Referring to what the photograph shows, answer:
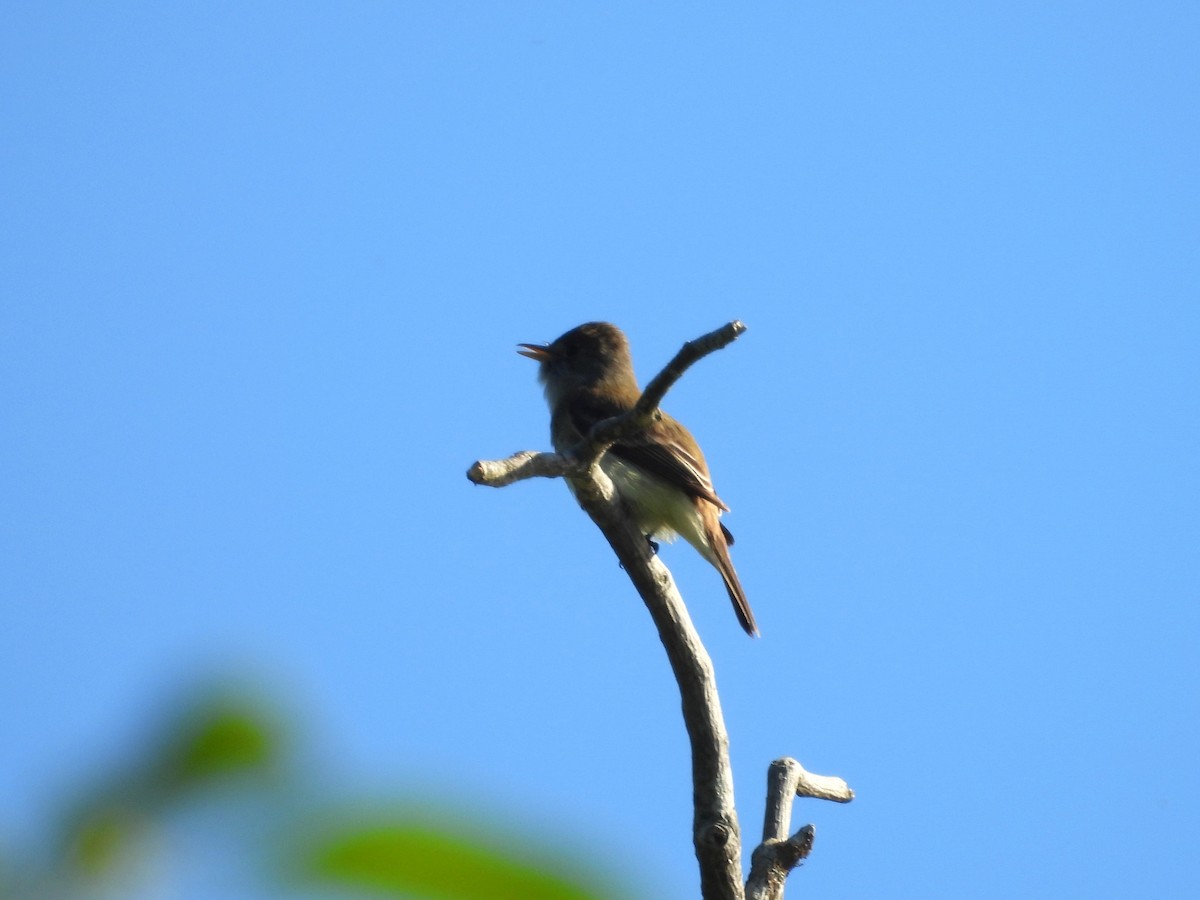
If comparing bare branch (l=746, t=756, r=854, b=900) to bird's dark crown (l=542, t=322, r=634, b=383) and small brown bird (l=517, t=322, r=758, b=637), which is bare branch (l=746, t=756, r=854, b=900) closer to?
small brown bird (l=517, t=322, r=758, b=637)

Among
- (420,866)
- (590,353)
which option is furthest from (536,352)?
(420,866)

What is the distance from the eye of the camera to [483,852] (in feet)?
3.06

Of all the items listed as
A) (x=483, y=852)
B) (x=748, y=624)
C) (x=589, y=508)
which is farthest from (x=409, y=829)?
(x=748, y=624)

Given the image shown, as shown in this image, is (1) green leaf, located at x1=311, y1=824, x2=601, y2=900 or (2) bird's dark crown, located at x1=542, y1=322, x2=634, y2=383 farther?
(2) bird's dark crown, located at x1=542, y1=322, x2=634, y2=383

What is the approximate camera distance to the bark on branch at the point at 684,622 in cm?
466

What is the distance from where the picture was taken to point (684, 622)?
5.34m

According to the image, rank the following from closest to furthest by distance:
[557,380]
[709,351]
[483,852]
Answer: [483,852], [709,351], [557,380]

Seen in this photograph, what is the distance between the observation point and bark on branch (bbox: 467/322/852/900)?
4656mm

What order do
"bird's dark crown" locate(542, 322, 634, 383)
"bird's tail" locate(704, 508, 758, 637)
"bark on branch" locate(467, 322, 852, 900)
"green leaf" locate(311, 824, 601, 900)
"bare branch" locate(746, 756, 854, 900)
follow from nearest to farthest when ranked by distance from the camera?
1. "green leaf" locate(311, 824, 601, 900)
2. "bark on branch" locate(467, 322, 852, 900)
3. "bare branch" locate(746, 756, 854, 900)
4. "bird's tail" locate(704, 508, 758, 637)
5. "bird's dark crown" locate(542, 322, 634, 383)

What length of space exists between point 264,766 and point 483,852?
191 millimetres

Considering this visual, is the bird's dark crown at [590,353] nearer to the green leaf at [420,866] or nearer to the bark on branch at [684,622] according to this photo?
the bark on branch at [684,622]

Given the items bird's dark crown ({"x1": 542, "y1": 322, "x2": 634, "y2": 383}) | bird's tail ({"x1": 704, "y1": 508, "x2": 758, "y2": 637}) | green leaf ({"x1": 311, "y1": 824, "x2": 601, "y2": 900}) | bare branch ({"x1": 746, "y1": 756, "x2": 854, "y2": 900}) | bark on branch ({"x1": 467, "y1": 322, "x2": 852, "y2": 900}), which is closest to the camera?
green leaf ({"x1": 311, "y1": 824, "x2": 601, "y2": 900})

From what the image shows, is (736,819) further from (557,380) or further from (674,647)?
(557,380)

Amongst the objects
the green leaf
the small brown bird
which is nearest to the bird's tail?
the small brown bird
